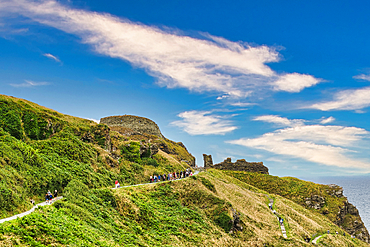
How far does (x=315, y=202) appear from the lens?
6569 centimetres

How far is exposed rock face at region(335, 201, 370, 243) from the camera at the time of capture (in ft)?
197

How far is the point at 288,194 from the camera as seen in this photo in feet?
230

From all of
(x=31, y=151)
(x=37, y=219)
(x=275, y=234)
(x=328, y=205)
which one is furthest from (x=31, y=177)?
(x=328, y=205)

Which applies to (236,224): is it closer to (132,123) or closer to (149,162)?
(149,162)

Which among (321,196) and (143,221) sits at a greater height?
(321,196)

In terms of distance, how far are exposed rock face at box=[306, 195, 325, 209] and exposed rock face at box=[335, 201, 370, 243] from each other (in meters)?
4.76

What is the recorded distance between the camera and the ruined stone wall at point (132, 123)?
3346 inches

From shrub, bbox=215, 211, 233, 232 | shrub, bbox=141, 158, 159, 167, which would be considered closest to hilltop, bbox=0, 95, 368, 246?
shrub, bbox=215, 211, 233, 232

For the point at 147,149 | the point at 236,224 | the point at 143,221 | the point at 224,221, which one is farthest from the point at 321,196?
the point at 143,221

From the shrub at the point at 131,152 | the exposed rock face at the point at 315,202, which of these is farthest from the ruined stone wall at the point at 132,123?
the exposed rock face at the point at 315,202

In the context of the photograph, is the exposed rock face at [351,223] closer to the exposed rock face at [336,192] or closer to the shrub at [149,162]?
the exposed rock face at [336,192]

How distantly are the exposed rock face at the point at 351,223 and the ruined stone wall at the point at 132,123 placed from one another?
6533cm

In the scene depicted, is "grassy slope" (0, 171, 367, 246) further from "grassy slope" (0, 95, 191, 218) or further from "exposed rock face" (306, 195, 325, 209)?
"exposed rock face" (306, 195, 325, 209)

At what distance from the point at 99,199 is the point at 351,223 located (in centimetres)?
7183
